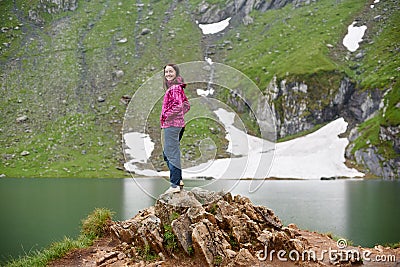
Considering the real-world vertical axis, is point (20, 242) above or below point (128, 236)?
below

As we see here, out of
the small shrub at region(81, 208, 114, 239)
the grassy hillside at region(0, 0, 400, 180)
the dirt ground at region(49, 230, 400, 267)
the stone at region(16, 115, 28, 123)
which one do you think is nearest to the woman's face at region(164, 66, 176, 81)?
the dirt ground at region(49, 230, 400, 267)

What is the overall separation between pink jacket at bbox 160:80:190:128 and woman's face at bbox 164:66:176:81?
0.30m

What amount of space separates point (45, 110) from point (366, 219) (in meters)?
94.6

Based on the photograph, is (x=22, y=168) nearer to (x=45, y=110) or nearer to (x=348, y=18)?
(x=45, y=110)

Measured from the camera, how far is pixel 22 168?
279ft

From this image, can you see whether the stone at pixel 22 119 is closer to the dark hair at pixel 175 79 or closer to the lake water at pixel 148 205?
the lake water at pixel 148 205

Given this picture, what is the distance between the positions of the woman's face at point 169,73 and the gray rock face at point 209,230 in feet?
12.6

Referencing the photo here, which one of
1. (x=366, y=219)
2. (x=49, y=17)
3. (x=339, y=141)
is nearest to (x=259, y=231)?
(x=366, y=219)

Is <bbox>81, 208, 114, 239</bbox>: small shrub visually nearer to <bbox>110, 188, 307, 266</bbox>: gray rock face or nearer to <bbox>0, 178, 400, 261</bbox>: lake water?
<bbox>0, 178, 400, 261</bbox>: lake water

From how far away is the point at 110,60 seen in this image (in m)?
122

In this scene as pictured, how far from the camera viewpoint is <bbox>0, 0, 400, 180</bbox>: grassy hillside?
308 ft

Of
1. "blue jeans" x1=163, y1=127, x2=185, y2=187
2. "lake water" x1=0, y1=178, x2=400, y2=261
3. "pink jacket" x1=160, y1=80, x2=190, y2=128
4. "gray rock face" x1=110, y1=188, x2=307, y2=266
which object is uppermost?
"pink jacket" x1=160, y1=80, x2=190, y2=128

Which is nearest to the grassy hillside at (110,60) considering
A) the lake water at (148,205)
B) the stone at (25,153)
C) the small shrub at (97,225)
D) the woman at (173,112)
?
the stone at (25,153)

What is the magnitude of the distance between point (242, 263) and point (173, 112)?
4639mm
